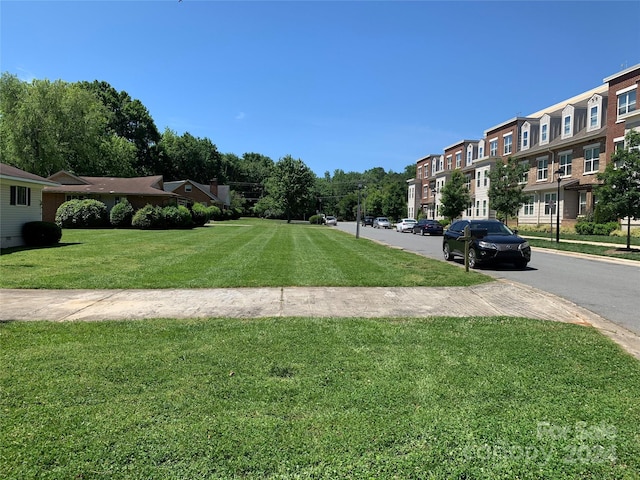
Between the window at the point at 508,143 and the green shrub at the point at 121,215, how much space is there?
38399mm

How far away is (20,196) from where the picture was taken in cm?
1859

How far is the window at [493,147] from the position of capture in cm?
4762

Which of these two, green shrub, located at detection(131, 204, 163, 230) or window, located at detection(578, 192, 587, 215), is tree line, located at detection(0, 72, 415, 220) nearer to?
green shrub, located at detection(131, 204, 163, 230)

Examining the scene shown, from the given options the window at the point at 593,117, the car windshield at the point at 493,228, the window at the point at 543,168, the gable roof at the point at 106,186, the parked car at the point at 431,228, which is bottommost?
the parked car at the point at 431,228

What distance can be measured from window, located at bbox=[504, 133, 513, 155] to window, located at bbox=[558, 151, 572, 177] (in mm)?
8760

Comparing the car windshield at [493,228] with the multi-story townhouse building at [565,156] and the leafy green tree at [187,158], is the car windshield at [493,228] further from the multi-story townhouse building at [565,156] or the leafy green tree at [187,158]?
the leafy green tree at [187,158]

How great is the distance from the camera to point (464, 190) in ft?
147

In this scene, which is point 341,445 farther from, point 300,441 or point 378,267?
point 378,267

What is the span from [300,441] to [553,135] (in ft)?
143

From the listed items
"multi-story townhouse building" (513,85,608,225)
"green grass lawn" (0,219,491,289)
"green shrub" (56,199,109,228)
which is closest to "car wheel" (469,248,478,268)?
"green grass lawn" (0,219,491,289)

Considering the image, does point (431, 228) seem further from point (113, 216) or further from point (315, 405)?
point (315, 405)

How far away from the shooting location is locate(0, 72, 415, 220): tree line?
43.7 metres

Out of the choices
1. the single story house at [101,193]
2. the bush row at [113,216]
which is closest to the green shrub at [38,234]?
the bush row at [113,216]

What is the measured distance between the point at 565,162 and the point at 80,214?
40.8 m
